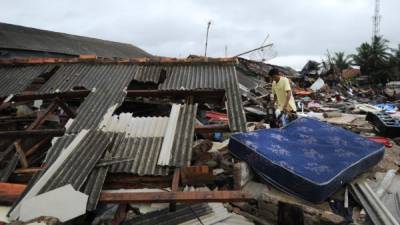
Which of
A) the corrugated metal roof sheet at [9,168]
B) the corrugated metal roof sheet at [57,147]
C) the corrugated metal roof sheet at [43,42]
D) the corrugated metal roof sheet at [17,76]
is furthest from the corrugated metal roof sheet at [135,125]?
the corrugated metal roof sheet at [43,42]

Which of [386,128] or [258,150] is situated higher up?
[258,150]

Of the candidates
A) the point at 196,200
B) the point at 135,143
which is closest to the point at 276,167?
the point at 196,200

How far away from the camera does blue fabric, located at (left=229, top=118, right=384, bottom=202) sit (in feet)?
11.4

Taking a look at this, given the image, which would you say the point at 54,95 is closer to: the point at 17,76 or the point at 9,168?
the point at 17,76

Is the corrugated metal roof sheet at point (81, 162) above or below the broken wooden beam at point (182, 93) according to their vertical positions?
below

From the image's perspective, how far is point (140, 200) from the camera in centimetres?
330

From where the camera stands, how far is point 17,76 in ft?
20.5

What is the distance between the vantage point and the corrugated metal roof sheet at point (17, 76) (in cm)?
577

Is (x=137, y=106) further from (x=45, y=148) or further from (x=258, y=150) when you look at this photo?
(x=258, y=150)

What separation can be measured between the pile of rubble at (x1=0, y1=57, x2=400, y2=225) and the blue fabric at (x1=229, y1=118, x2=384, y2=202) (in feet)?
0.11

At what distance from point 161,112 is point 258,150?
10.9ft

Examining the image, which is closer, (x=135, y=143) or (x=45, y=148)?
(x=135, y=143)

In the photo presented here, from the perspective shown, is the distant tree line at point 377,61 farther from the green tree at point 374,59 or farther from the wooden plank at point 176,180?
the wooden plank at point 176,180

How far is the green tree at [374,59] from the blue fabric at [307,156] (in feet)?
131
